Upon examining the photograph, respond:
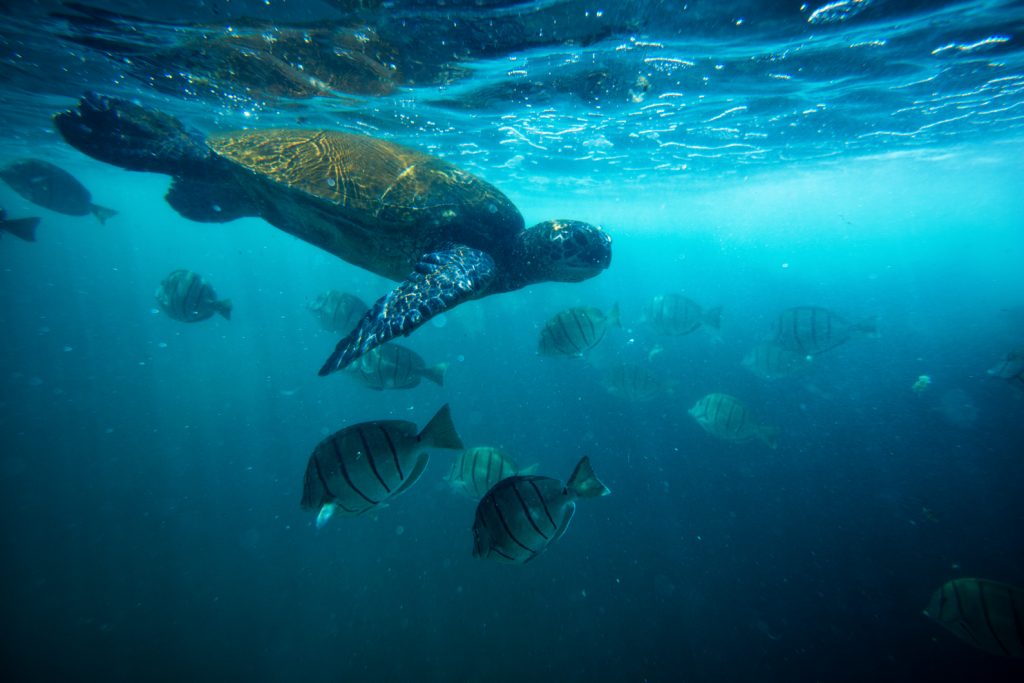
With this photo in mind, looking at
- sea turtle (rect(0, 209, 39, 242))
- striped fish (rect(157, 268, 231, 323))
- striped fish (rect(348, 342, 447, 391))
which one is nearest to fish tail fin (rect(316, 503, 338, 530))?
striped fish (rect(348, 342, 447, 391))

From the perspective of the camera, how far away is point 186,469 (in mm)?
15578

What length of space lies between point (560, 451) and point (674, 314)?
18.7 ft

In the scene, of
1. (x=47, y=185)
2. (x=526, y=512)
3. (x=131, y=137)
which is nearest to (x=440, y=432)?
(x=526, y=512)

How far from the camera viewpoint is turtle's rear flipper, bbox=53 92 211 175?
21.2 ft

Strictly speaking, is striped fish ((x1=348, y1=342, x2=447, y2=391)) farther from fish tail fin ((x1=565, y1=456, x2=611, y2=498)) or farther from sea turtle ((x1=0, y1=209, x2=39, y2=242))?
sea turtle ((x1=0, y1=209, x2=39, y2=242))

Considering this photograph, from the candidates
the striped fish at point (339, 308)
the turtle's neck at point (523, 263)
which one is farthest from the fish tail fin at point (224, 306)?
the turtle's neck at point (523, 263)

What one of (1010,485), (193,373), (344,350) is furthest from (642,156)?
(193,373)

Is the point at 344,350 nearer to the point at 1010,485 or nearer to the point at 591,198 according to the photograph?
the point at 1010,485

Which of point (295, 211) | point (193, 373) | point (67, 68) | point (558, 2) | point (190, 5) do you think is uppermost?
point (558, 2)

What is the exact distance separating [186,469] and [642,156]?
82.0 ft

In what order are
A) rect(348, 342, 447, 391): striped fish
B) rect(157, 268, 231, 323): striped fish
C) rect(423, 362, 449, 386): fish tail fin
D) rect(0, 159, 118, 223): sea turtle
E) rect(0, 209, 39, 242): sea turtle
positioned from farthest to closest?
rect(0, 159, 118, 223): sea turtle
rect(0, 209, 39, 242): sea turtle
rect(157, 268, 231, 323): striped fish
rect(423, 362, 449, 386): fish tail fin
rect(348, 342, 447, 391): striped fish

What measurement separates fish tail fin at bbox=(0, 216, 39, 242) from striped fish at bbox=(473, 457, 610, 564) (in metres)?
11.9

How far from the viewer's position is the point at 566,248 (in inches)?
252

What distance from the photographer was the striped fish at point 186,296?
7.45m
